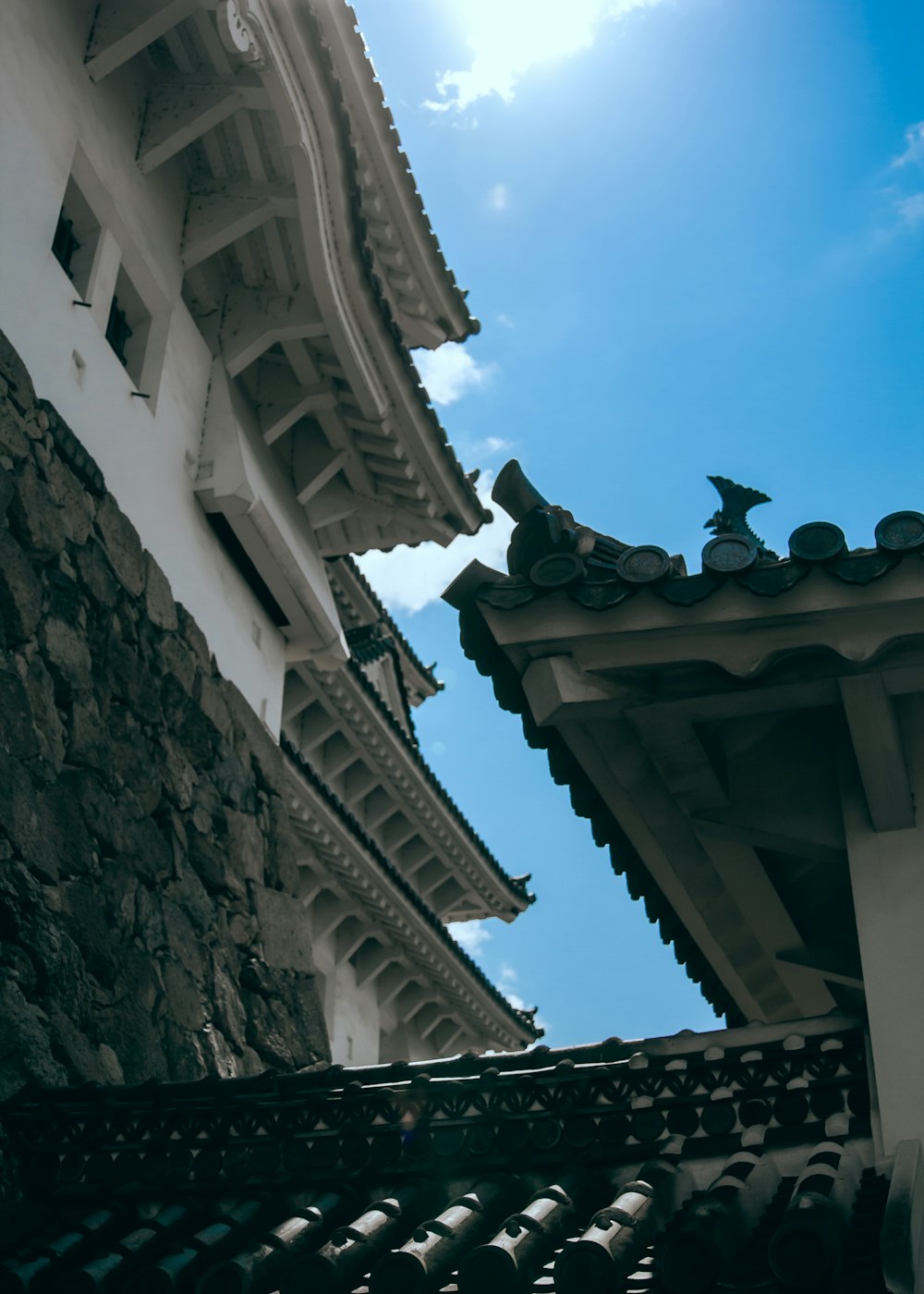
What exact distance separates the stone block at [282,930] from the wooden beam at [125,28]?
5169 mm

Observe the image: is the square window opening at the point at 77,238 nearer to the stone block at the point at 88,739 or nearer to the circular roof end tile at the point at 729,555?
the stone block at the point at 88,739

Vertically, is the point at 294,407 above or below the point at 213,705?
above

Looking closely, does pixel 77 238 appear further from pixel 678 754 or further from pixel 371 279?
pixel 678 754

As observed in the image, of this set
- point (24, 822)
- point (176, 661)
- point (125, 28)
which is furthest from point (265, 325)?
point (24, 822)

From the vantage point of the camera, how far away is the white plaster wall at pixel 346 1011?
48.4ft

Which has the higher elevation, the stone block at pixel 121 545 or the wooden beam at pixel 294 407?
the wooden beam at pixel 294 407

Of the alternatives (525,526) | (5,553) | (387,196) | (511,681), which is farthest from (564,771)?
(387,196)

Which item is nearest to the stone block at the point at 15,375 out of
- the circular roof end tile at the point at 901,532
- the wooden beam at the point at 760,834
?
the wooden beam at the point at 760,834

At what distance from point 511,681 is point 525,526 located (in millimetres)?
503

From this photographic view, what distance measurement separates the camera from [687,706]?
4.12m

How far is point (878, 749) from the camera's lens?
396 cm

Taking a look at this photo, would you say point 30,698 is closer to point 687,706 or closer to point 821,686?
point 687,706

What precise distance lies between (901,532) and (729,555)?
1.61 ft

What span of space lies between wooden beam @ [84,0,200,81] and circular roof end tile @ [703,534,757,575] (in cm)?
585
